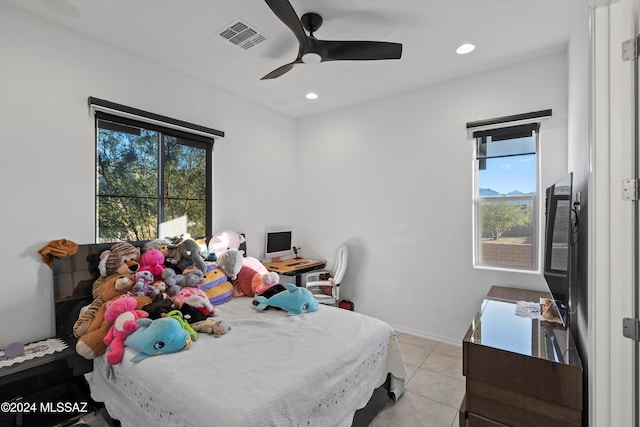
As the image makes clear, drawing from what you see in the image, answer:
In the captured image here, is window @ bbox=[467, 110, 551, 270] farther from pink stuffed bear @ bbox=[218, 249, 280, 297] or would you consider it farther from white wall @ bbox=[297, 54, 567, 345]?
pink stuffed bear @ bbox=[218, 249, 280, 297]

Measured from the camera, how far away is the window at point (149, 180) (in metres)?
2.62

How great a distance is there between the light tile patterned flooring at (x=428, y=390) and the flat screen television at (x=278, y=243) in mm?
1922

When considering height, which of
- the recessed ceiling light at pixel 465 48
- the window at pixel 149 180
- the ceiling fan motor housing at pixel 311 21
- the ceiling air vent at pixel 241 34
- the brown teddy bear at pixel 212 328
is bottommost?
the brown teddy bear at pixel 212 328

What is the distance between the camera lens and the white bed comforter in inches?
52.5

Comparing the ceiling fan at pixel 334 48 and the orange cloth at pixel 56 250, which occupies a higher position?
the ceiling fan at pixel 334 48

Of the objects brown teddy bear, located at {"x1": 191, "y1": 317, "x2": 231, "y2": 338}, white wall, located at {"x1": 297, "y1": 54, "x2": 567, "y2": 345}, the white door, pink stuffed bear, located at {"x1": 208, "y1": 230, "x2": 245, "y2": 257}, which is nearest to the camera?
the white door

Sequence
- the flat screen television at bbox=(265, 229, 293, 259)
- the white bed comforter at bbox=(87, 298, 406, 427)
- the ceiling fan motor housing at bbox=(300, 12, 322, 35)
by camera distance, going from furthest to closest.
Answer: the flat screen television at bbox=(265, 229, 293, 259) → the ceiling fan motor housing at bbox=(300, 12, 322, 35) → the white bed comforter at bbox=(87, 298, 406, 427)

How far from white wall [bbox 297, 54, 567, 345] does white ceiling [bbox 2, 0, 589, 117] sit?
288mm

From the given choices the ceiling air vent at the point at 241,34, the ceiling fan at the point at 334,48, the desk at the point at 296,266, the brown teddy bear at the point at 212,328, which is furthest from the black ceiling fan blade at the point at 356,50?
the desk at the point at 296,266

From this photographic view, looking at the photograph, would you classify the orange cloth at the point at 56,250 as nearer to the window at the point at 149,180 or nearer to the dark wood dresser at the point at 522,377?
the window at the point at 149,180

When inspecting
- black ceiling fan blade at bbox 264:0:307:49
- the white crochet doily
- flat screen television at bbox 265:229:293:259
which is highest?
black ceiling fan blade at bbox 264:0:307:49

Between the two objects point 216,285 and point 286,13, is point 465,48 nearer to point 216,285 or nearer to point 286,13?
point 286,13

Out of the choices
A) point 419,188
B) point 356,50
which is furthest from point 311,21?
point 419,188

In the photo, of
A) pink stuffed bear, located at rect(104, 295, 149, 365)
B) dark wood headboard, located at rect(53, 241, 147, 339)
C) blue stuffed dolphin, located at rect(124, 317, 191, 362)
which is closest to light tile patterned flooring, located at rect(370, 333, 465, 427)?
blue stuffed dolphin, located at rect(124, 317, 191, 362)
